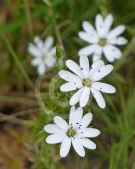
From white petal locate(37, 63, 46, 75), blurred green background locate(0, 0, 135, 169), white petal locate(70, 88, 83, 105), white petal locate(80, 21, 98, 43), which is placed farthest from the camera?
white petal locate(37, 63, 46, 75)

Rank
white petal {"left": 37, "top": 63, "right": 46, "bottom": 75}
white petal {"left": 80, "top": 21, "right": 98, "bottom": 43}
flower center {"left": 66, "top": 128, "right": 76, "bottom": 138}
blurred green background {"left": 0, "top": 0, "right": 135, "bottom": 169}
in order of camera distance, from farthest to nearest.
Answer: white petal {"left": 37, "top": 63, "right": 46, "bottom": 75}
white petal {"left": 80, "top": 21, "right": 98, "bottom": 43}
blurred green background {"left": 0, "top": 0, "right": 135, "bottom": 169}
flower center {"left": 66, "top": 128, "right": 76, "bottom": 138}

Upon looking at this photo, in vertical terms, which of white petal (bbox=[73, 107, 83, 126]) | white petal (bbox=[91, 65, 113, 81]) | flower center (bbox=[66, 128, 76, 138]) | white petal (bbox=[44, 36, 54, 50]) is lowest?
flower center (bbox=[66, 128, 76, 138])

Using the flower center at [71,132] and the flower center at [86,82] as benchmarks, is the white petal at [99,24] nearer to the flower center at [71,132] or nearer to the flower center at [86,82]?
the flower center at [86,82]

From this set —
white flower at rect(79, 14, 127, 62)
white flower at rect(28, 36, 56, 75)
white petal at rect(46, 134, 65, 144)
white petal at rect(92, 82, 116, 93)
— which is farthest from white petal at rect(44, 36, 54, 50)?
white petal at rect(46, 134, 65, 144)

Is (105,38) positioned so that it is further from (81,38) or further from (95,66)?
(95,66)

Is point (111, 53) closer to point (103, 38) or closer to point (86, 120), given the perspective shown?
point (103, 38)

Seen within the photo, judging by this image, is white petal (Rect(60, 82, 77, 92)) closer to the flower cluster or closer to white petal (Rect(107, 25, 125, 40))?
the flower cluster

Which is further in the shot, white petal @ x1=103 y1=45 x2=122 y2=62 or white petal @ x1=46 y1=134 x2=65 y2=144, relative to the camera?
white petal @ x1=103 y1=45 x2=122 y2=62
